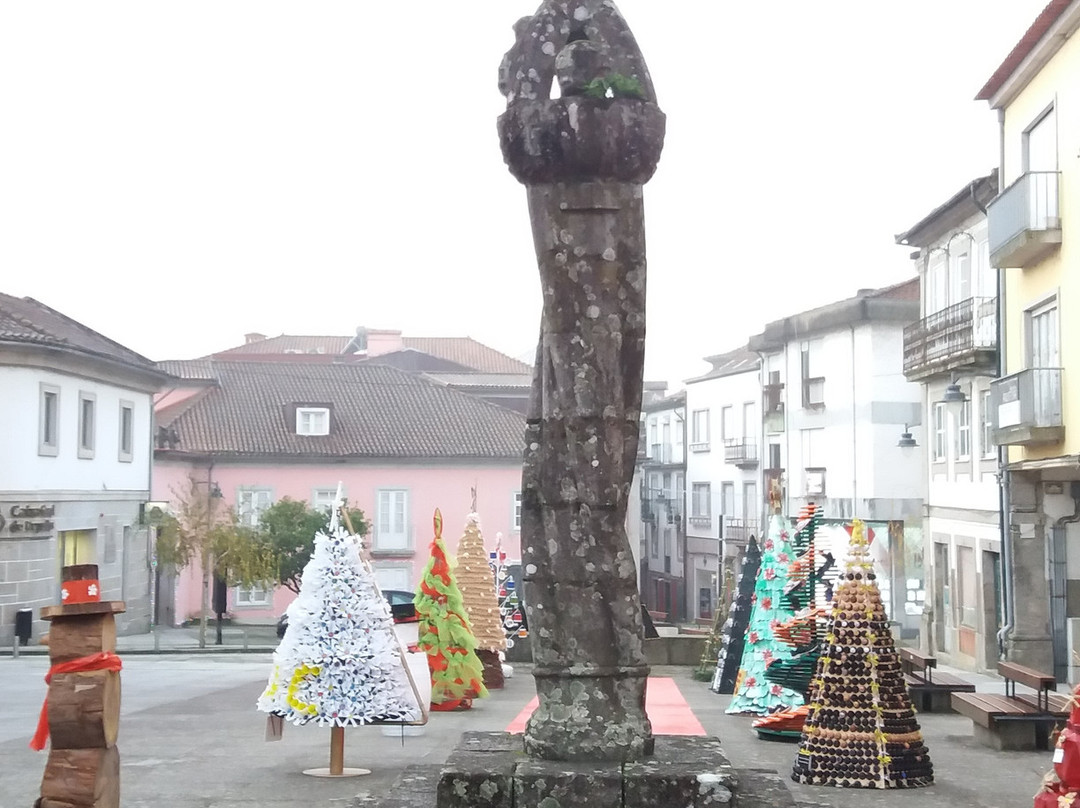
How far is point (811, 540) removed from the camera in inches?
620

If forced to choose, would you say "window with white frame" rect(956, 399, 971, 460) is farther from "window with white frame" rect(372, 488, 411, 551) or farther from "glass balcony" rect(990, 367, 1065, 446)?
"window with white frame" rect(372, 488, 411, 551)

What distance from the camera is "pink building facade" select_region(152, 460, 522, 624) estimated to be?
4678 centimetres

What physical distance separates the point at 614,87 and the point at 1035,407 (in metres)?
16.9

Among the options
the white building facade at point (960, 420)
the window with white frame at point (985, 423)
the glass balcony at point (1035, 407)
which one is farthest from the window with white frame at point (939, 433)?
the glass balcony at point (1035, 407)

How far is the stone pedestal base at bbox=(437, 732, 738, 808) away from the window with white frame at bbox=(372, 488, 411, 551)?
4138 cm

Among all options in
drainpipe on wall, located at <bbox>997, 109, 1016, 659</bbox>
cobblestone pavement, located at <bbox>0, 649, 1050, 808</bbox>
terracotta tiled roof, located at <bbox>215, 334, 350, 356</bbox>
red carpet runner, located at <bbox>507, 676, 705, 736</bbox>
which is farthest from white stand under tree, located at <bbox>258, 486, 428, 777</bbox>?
terracotta tiled roof, located at <bbox>215, 334, 350, 356</bbox>

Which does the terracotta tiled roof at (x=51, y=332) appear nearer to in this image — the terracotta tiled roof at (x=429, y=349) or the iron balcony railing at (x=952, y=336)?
the iron balcony railing at (x=952, y=336)

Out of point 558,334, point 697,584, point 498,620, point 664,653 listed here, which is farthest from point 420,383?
point 558,334

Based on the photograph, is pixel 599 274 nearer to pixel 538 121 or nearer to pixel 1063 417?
pixel 538 121

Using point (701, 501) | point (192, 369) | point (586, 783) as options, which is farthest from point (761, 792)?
point (701, 501)

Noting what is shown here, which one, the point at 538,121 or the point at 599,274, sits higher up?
the point at 538,121

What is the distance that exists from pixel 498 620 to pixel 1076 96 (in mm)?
11389

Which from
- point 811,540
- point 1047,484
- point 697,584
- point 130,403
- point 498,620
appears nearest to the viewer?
point 811,540

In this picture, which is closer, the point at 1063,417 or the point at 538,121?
the point at 538,121
